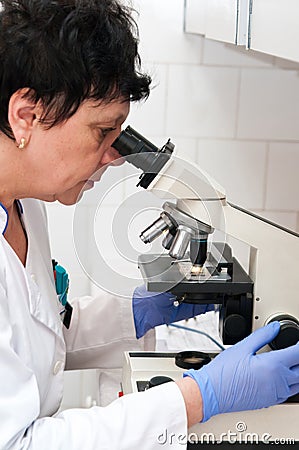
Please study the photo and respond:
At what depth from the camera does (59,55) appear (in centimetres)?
117

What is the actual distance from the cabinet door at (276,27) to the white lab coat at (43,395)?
1.63 feet

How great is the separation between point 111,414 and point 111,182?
369mm

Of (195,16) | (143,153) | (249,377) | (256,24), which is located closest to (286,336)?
(249,377)

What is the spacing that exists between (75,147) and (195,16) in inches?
31.1

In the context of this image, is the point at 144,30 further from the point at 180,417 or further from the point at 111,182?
the point at 180,417

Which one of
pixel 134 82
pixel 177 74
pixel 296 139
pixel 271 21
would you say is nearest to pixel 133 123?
pixel 177 74

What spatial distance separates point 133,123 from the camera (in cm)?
215

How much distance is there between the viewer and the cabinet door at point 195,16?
1.75m

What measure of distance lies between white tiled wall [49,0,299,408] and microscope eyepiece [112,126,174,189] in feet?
2.84

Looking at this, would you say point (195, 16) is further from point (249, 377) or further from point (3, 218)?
point (249, 377)

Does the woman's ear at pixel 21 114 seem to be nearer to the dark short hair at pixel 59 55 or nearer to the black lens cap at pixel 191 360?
the dark short hair at pixel 59 55

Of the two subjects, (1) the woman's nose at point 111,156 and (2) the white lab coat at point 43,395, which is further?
(1) the woman's nose at point 111,156

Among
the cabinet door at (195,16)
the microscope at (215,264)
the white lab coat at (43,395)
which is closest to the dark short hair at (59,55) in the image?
the microscope at (215,264)

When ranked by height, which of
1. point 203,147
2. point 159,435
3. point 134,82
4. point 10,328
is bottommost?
point 159,435
